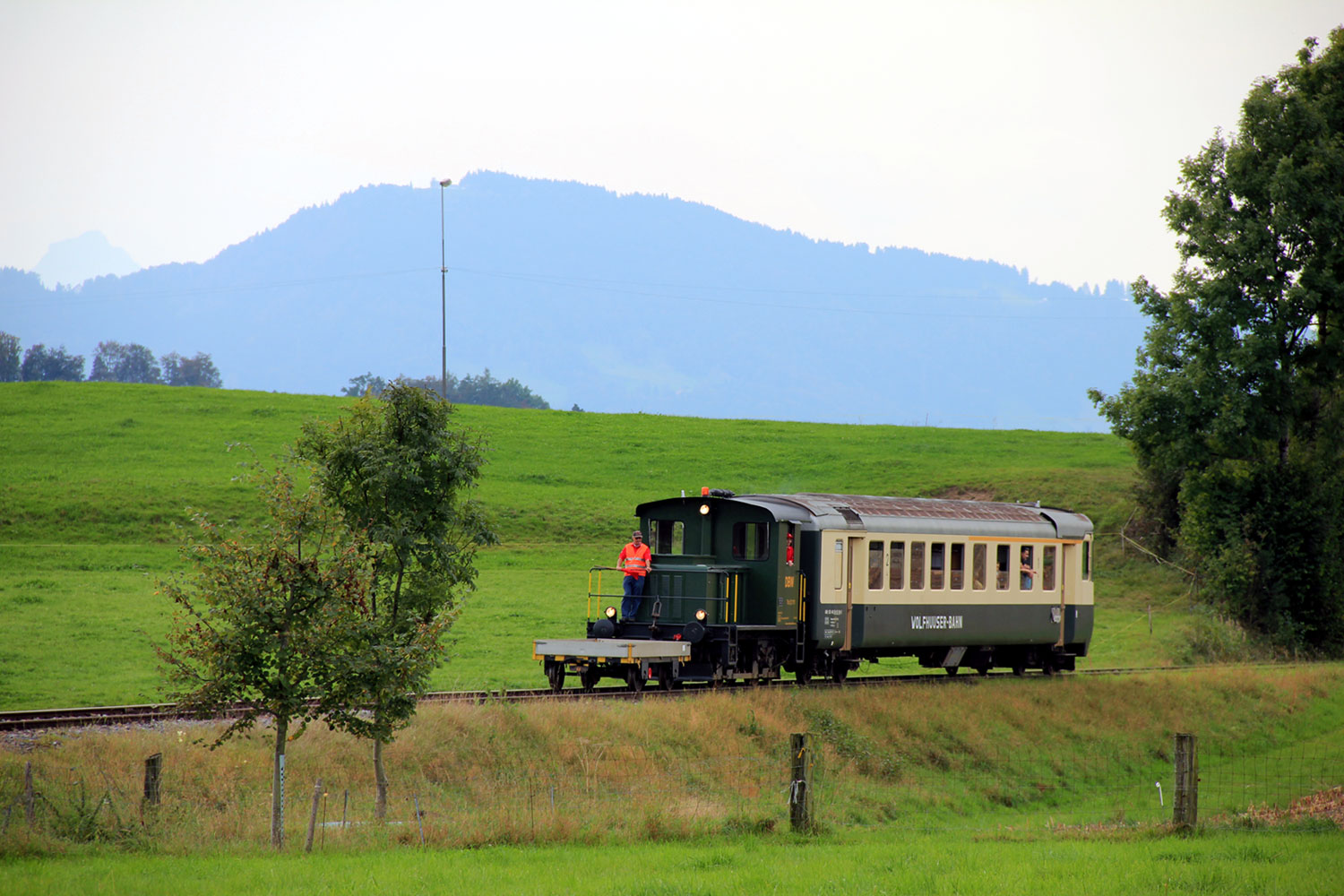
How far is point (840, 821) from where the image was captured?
720 inches

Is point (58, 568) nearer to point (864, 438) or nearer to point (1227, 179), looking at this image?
point (1227, 179)

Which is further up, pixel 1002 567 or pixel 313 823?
pixel 1002 567

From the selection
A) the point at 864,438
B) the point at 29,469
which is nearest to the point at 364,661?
the point at 29,469

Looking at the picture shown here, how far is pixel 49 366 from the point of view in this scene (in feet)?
474

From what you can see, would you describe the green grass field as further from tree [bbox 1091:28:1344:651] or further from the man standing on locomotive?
tree [bbox 1091:28:1344:651]

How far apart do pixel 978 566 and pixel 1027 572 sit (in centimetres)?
198

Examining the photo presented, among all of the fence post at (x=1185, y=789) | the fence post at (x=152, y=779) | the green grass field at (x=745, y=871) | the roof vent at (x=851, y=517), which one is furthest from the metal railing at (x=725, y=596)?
the fence post at (x=152, y=779)

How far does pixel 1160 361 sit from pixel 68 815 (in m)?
34.6

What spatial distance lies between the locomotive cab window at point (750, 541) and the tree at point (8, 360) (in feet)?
466

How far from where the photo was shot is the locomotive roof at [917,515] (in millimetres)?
24406

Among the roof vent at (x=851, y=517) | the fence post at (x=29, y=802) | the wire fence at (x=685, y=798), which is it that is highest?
the roof vent at (x=851, y=517)

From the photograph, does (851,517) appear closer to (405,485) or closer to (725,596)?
(725,596)

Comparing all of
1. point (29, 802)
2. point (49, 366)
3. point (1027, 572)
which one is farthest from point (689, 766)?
point (49, 366)

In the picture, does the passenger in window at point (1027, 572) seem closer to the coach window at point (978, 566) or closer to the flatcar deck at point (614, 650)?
the coach window at point (978, 566)
